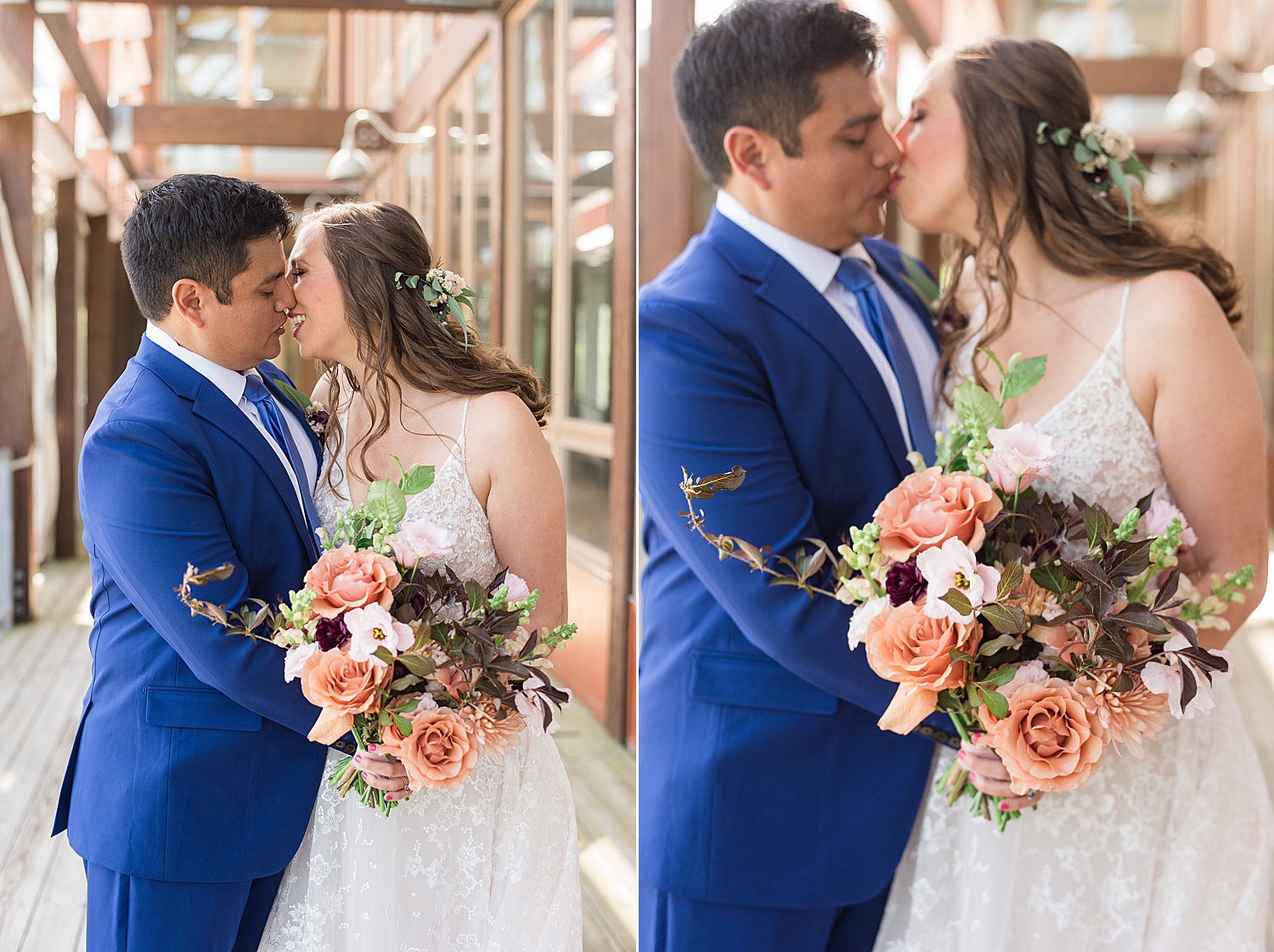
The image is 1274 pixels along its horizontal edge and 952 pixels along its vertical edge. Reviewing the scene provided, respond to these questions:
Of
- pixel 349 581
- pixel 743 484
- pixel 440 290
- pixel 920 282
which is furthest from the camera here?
pixel 920 282

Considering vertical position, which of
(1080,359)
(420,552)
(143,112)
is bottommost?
(420,552)

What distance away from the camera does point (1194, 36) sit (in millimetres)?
8633

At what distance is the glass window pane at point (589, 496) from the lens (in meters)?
2.00

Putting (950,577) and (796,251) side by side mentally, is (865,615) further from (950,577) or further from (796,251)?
(796,251)

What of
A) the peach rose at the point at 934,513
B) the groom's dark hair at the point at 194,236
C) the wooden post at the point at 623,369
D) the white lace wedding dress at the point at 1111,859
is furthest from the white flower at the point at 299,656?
the wooden post at the point at 623,369

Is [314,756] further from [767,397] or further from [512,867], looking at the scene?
[767,397]

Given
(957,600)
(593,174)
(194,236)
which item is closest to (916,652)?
(957,600)

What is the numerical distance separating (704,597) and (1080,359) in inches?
22.9

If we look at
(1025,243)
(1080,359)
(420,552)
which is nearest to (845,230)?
(1025,243)

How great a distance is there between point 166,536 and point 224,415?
0.12 meters

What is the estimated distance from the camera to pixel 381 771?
3.36 ft

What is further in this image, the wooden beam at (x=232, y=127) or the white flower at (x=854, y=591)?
the white flower at (x=854, y=591)

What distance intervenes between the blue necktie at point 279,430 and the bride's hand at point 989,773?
2.56ft

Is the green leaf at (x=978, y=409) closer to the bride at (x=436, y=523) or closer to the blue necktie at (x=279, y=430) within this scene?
the bride at (x=436, y=523)
